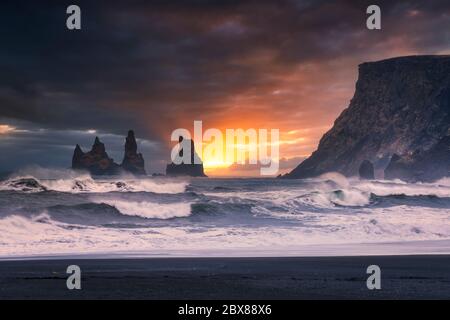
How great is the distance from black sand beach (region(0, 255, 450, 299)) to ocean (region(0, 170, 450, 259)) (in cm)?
245

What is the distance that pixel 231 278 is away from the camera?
15.0 m

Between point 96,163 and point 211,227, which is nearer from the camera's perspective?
point 211,227

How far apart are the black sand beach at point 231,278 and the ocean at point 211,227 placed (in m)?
2.45

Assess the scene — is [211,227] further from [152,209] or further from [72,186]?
[72,186]

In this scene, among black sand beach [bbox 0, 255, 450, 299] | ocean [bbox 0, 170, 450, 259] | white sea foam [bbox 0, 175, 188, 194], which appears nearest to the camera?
black sand beach [bbox 0, 255, 450, 299]

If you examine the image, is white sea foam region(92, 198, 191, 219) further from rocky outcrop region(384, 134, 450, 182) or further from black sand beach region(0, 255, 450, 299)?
rocky outcrop region(384, 134, 450, 182)

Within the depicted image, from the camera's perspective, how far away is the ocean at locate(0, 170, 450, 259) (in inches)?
896

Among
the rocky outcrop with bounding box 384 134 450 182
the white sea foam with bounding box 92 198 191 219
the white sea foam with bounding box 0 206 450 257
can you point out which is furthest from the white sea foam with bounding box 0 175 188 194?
the rocky outcrop with bounding box 384 134 450 182

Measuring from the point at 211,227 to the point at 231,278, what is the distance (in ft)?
54.9

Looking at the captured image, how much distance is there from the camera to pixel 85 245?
77.8ft

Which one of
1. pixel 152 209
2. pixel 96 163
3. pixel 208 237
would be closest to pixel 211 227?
pixel 208 237

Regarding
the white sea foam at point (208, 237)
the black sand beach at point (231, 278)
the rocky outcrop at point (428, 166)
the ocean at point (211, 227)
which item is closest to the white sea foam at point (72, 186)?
the ocean at point (211, 227)
